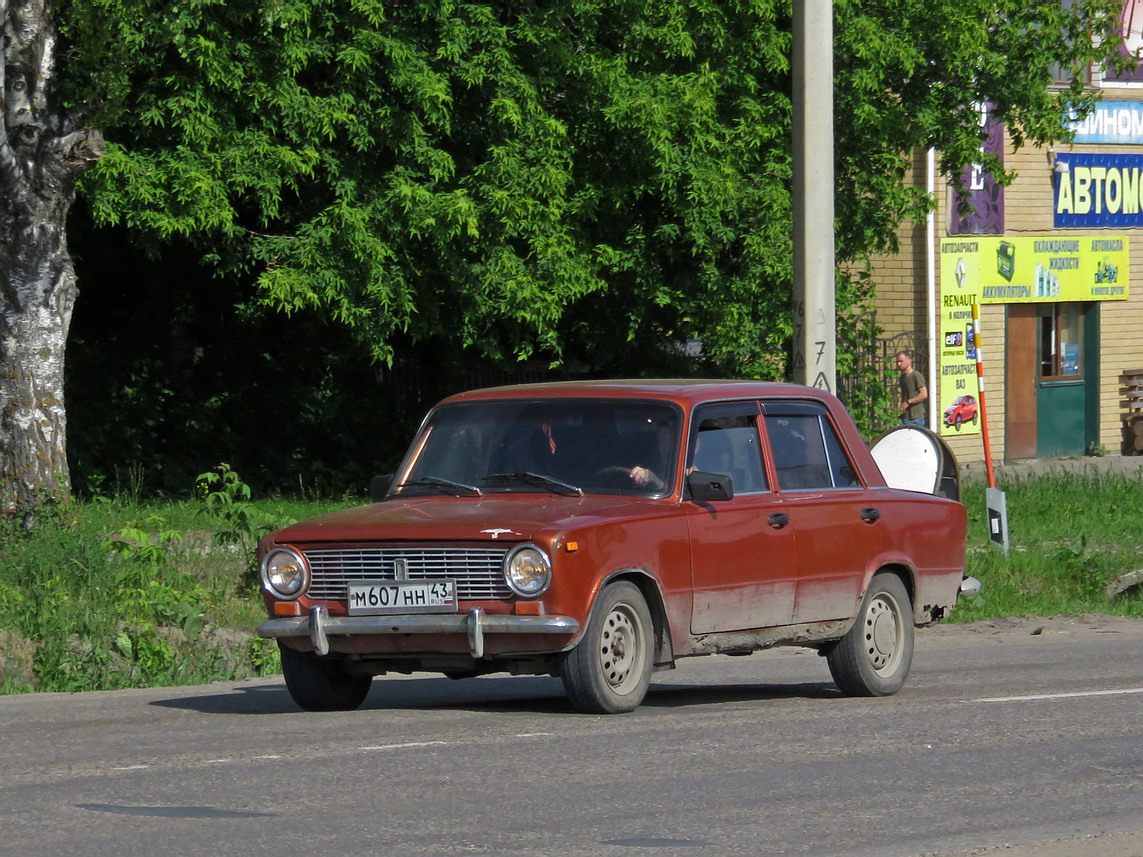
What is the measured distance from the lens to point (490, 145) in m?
18.8

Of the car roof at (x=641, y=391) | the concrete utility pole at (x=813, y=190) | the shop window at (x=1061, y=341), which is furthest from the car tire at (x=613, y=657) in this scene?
the shop window at (x=1061, y=341)

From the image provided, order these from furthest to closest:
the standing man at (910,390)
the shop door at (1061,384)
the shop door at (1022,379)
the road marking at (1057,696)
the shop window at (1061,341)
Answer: the shop window at (1061,341)
the shop door at (1061,384)
the shop door at (1022,379)
the standing man at (910,390)
the road marking at (1057,696)

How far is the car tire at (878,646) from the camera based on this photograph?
1009 centimetres

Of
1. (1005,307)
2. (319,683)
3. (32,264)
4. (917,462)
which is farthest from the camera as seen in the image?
(1005,307)

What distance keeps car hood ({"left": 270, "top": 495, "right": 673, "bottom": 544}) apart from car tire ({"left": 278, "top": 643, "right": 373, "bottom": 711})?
64cm

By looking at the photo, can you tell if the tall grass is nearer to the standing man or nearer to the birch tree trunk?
the standing man

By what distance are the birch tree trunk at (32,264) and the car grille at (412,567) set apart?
7268 mm

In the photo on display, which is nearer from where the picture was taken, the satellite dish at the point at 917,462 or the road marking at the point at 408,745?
the road marking at the point at 408,745

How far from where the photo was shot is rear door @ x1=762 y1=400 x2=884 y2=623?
971cm

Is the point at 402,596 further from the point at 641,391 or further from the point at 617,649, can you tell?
the point at 641,391

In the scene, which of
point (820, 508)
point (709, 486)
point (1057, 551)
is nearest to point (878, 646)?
point (820, 508)

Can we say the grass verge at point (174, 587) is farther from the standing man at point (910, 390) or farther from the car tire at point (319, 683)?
the standing man at point (910, 390)

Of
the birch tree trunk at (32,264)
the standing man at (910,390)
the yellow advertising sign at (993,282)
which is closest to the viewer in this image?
the birch tree trunk at (32,264)

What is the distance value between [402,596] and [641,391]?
174 centimetres
